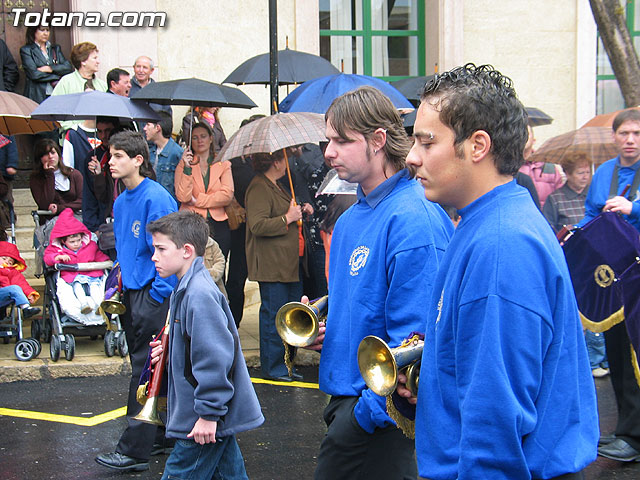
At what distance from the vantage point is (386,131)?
3289 mm

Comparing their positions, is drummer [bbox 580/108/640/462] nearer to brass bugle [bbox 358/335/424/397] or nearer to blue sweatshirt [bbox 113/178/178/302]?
blue sweatshirt [bbox 113/178/178/302]

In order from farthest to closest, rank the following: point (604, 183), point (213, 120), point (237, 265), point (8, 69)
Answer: point (8, 69)
point (213, 120)
point (237, 265)
point (604, 183)

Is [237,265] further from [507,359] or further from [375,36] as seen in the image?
[507,359]

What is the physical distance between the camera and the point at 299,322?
3457 mm

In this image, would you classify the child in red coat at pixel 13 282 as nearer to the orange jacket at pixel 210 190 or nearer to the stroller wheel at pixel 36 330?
the stroller wheel at pixel 36 330

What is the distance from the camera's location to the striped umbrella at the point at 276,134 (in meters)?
7.02

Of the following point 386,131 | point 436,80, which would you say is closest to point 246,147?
point 386,131

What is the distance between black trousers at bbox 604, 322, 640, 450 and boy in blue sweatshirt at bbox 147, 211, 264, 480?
2.75 metres

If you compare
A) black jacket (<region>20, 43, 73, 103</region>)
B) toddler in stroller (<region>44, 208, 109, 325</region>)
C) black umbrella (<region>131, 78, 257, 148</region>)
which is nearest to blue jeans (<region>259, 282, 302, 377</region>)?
toddler in stroller (<region>44, 208, 109, 325</region>)

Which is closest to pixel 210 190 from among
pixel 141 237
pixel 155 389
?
pixel 141 237

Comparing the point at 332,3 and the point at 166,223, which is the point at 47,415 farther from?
the point at 332,3

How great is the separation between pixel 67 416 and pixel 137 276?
1.72 metres

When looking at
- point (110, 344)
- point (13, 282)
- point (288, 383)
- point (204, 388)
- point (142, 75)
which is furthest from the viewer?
point (142, 75)

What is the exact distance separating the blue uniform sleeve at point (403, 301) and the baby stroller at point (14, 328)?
18.0ft
